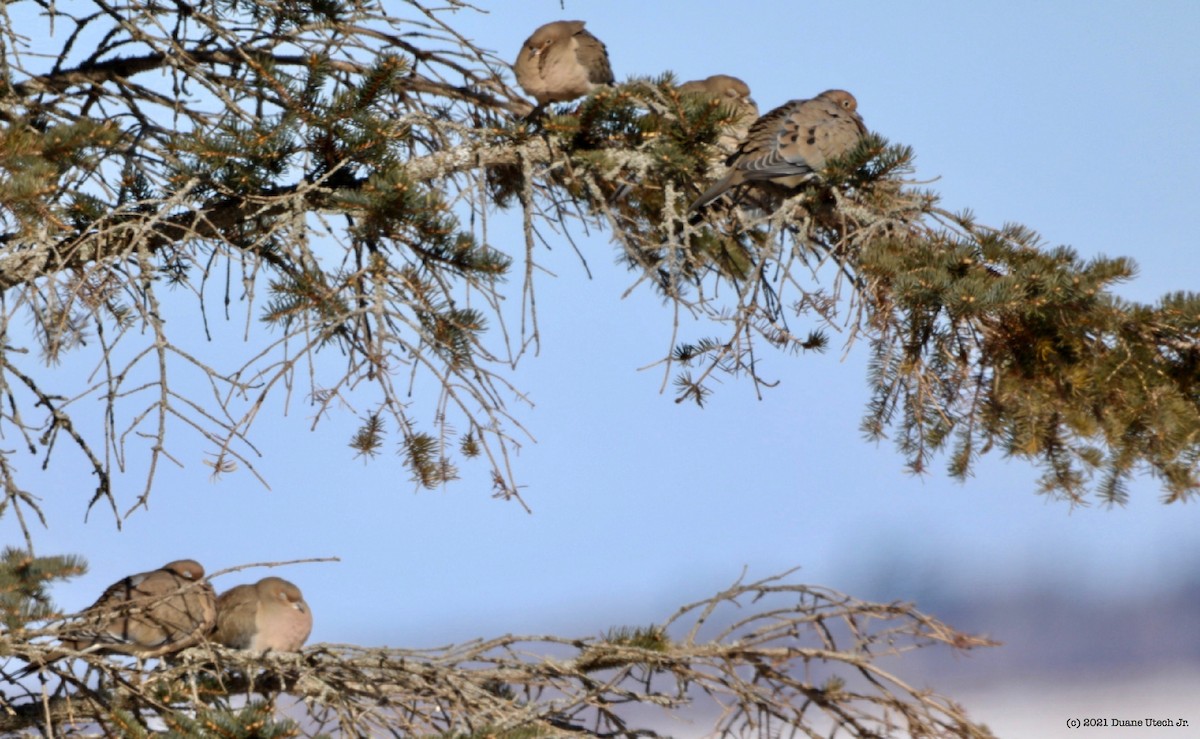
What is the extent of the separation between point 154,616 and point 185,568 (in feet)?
1.95

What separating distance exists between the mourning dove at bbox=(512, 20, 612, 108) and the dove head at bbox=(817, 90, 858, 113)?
1121 mm

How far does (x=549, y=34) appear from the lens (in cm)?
587

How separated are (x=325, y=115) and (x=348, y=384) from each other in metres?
1.00

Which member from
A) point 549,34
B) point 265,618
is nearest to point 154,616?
point 265,618

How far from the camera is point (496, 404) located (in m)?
4.30

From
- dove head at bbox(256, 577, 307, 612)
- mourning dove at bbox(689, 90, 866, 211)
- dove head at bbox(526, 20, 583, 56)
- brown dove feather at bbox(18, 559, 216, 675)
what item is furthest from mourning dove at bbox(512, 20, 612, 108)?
brown dove feather at bbox(18, 559, 216, 675)

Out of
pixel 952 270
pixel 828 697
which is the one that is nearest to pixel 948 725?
pixel 828 697

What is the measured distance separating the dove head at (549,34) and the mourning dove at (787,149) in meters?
1.04

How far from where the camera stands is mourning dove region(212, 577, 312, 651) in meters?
5.46

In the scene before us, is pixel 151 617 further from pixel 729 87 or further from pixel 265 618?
pixel 729 87

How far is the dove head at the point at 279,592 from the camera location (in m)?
5.48

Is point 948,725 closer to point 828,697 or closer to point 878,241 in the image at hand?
point 828,697

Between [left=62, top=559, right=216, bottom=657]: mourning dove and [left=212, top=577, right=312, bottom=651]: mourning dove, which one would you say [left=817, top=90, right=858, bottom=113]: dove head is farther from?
[left=62, top=559, right=216, bottom=657]: mourning dove

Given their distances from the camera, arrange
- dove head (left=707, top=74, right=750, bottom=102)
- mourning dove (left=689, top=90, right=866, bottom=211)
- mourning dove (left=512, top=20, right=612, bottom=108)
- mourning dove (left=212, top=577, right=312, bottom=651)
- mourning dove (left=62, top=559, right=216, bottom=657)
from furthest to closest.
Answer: dove head (left=707, top=74, right=750, bottom=102), mourning dove (left=512, top=20, right=612, bottom=108), mourning dove (left=212, top=577, right=312, bottom=651), mourning dove (left=689, top=90, right=866, bottom=211), mourning dove (left=62, top=559, right=216, bottom=657)
